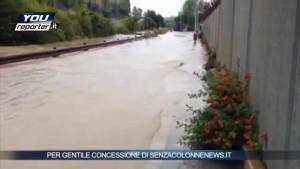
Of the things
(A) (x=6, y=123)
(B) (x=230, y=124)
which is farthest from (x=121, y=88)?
(B) (x=230, y=124)

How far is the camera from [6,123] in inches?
318

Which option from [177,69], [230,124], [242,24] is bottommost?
[177,69]

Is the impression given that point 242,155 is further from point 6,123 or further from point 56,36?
point 56,36

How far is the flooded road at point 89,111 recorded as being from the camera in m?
6.70

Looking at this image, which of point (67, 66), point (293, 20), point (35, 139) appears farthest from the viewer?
point (67, 66)

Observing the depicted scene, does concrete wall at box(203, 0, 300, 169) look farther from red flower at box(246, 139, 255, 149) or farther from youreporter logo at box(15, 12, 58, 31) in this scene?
youreporter logo at box(15, 12, 58, 31)

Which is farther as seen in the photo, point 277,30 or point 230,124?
point 230,124

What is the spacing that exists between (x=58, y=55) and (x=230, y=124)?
2029cm

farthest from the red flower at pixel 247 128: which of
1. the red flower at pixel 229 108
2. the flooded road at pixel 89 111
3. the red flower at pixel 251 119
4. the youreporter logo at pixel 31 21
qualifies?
the youreporter logo at pixel 31 21

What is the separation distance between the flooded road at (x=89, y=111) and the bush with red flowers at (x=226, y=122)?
2.20 ft

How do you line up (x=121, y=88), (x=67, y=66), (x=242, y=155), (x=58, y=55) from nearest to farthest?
(x=242, y=155)
(x=121, y=88)
(x=67, y=66)
(x=58, y=55)

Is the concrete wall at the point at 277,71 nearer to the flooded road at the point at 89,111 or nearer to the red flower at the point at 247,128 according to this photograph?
the red flower at the point at 247,128

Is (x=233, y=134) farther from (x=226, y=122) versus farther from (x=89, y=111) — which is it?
(x=89, y=111)

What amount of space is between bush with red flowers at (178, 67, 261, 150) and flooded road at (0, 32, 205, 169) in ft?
2.20
